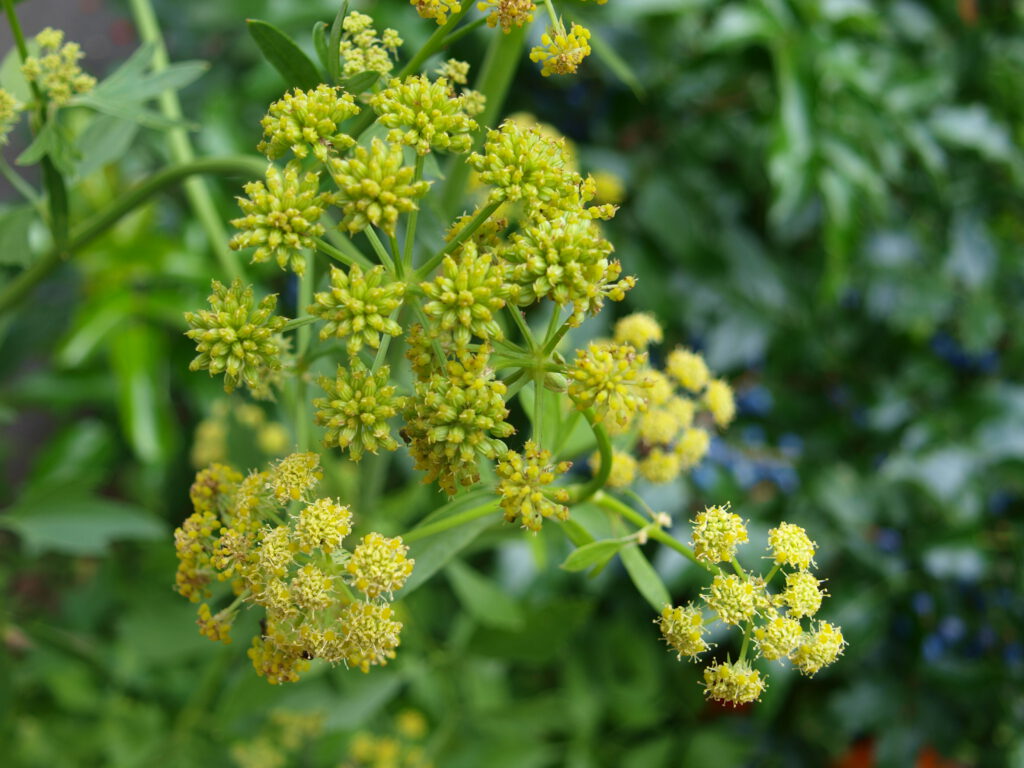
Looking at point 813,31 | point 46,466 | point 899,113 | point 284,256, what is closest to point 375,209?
point 284,256

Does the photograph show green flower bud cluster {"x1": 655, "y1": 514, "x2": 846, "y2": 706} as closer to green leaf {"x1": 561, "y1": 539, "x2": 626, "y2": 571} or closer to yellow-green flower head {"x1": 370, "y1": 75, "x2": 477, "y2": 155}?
green leaf {"x1": 561, "y1": 539, "x2": 626, "y2": 571}

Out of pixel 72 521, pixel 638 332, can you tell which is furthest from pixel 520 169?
pixel 72 521

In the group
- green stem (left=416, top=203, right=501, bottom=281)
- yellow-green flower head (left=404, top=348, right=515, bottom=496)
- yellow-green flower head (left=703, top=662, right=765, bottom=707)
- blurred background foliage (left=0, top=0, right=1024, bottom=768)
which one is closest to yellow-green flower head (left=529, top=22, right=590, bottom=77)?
green stem (left=416, top=203, right=501, bottom=281)

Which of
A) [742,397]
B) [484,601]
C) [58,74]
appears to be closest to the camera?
[58,74]

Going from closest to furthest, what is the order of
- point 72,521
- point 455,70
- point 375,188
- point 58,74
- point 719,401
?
1. point 375,188
2. point 455,70
3. point 58,74
4. point 719,401
5. point 72,521

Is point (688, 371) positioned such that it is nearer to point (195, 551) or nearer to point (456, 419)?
point (456, 419)

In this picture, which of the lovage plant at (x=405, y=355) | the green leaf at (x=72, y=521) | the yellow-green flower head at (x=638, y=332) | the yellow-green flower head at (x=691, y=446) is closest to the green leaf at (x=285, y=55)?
the lovage plant at (x=405, y=355)
